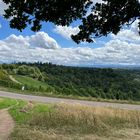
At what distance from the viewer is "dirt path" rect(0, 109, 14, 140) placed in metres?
15.6

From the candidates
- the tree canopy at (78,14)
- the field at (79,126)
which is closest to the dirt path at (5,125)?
the field at (79,126)

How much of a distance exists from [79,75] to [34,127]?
14129 centimetres

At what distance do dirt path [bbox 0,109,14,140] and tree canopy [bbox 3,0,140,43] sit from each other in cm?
608

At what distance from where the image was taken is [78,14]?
9.95 metres

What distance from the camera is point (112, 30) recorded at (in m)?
10.3

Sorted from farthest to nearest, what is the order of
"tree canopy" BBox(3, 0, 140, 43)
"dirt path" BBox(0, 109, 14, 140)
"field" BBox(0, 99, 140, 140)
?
"field" BBox(0, 99, 140, 140), "dirt path" BBox(0, 109, 14, 140), "tree canopy" BBox(3, 0, 140, 43)

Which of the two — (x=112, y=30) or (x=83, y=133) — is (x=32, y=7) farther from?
(x=83, y=133)

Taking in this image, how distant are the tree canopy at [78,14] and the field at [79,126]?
5.77 metres

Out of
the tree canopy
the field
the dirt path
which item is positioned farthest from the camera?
the field

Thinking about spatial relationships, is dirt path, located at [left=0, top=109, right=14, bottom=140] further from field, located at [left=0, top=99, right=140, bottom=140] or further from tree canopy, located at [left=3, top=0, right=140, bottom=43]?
tree canopy, located at [left=3, top=0, right=140, bottom=43]

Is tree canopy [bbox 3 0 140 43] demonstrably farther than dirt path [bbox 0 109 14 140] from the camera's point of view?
No

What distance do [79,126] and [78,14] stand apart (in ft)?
28.9

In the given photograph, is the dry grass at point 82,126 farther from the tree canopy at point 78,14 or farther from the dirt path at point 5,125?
the tree canopy at point 78,14

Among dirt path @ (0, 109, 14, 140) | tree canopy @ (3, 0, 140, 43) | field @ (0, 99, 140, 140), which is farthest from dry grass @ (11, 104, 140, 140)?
tree canopy @ (3, 0, 140, 43)
